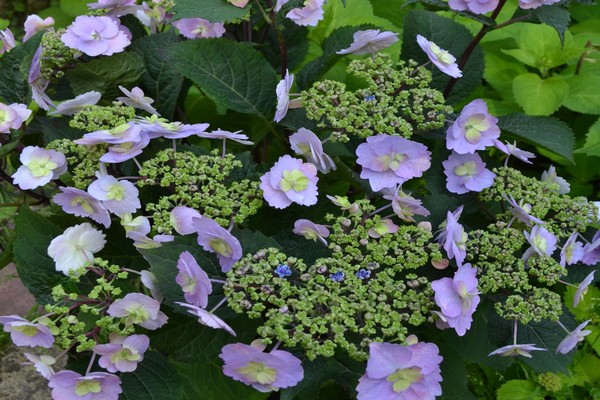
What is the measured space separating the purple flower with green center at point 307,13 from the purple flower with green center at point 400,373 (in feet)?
2.91

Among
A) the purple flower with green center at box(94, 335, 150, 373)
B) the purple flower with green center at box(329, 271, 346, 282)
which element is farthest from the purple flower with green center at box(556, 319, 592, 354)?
the purple flower with green center at box(94, 335, 150, 373)

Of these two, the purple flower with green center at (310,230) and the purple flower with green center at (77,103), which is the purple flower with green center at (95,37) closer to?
the purple flower with green center at (77,103)

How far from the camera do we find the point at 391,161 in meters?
1.32

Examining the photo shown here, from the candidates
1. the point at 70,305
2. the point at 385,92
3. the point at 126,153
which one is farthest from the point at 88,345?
the point at 385,92

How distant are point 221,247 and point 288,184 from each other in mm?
179

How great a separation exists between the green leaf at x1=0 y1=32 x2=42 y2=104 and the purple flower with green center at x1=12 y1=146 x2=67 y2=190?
239 mm

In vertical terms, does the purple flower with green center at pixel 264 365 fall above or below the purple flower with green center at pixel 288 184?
below

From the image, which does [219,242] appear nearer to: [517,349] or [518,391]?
[517,349]

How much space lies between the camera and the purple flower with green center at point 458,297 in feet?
3.72

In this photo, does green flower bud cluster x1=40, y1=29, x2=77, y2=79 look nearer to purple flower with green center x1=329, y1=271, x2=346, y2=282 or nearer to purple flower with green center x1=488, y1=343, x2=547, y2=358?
purple flower with green center x1=329, y1=271, x2=346, y2=282

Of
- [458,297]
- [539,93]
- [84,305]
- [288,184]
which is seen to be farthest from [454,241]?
[539,93]

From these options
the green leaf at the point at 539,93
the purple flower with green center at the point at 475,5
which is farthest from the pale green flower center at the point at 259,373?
the green leaf at the point at 539,93

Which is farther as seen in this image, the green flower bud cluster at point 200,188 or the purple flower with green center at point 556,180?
the purple flower with green center at point 556,180

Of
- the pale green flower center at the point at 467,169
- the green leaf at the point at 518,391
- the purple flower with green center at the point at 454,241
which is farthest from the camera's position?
the green leaf at the point at 518,391
